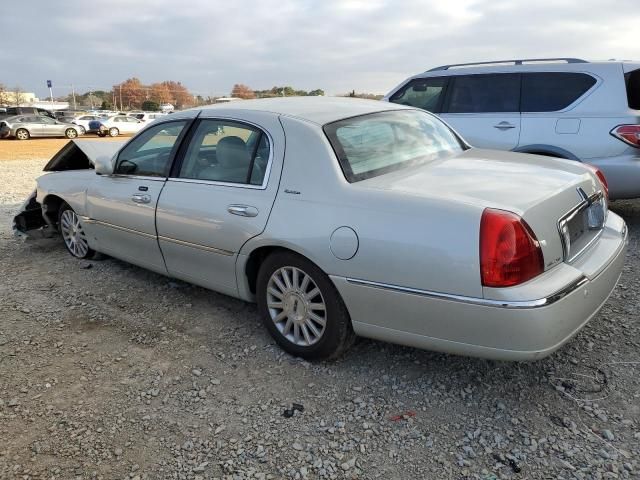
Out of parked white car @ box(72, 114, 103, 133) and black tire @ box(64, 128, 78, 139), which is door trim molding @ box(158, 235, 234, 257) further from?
parked white car @ box(72, 114, 103, 133)

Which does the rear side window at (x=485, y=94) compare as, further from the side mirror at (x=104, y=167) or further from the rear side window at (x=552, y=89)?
the side mirror at (x=104, y=167)

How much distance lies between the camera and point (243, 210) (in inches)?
128

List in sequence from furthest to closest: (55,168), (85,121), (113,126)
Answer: (85,121), (113,126), (55,168)

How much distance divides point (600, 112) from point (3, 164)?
14.5m

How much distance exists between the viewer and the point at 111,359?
10.9 feet

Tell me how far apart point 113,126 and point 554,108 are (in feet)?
97.8

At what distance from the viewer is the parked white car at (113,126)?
101ft

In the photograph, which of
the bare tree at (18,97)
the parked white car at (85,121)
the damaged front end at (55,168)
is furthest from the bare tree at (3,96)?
the damaged front end at (55,168)

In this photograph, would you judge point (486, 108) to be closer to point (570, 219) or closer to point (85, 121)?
point (570, 219)

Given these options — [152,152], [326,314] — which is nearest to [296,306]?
[326,314]

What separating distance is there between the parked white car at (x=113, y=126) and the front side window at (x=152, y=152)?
29054mm

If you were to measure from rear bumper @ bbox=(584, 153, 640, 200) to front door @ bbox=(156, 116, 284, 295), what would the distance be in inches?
150

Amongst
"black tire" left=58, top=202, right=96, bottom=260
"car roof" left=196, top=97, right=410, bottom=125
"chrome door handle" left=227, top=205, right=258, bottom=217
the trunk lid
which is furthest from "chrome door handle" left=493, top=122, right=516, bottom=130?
"black tire" left=58, top=202, right=96, bottom=260

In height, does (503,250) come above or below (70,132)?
below
